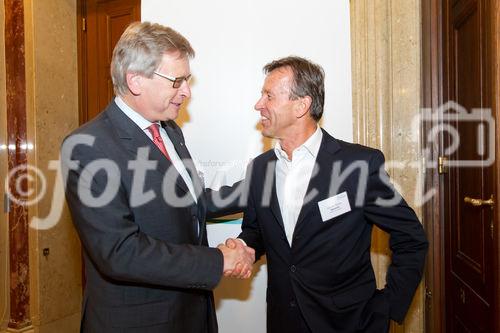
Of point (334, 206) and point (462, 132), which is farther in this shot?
point (462, 132)

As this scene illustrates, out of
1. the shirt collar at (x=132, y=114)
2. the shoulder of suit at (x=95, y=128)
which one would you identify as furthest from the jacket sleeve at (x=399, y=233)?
the shoulder of suit at (x=95, y=128)

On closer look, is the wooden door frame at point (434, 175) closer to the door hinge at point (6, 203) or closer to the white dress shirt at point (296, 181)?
the white dress shirt at point (296, 181)

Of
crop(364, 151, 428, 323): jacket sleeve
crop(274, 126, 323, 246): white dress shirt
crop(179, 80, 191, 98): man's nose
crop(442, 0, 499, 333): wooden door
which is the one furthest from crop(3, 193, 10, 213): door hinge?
crop(442, 0, 499, 333): wooden door

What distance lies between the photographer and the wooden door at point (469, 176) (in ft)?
5.81

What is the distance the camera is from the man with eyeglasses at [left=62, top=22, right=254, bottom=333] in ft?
4.89

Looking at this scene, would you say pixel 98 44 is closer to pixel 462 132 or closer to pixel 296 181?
pixel 296 181

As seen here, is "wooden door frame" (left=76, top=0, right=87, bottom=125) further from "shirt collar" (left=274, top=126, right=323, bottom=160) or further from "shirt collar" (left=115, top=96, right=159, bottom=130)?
"shirt collar" (left=274, top=126, right=323, bottom=160)

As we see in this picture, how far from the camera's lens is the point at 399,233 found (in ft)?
5.73

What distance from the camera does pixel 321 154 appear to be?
1.83 meters

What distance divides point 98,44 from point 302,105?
2.23 meters

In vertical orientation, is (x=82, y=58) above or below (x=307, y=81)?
above

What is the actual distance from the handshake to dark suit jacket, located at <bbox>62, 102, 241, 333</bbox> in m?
0.06

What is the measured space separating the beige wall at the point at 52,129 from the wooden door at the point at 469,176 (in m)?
2.76

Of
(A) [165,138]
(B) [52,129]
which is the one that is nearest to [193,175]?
(A) [165,138]
